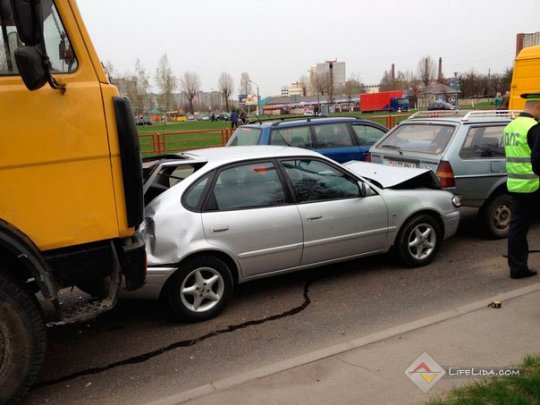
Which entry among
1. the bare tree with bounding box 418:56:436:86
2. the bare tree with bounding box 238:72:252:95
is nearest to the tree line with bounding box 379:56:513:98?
the bare tree with bounding box 418:56:436:86

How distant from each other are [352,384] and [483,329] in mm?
1345

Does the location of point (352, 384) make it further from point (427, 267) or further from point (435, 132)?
point (435, 132)

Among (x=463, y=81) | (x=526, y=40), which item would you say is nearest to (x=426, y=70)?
(x=463, y=81)

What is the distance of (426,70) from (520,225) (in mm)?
115895

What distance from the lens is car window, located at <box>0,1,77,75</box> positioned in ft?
9.71

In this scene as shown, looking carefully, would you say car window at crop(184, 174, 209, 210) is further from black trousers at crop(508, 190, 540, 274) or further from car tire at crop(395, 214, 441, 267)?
black trousers at crop(508, 190, 540, 274)

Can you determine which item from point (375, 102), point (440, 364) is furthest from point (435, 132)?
point (375, 102)

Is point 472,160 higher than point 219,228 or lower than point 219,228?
higher

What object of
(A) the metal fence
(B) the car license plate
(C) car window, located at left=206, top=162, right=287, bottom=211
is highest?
(C) car window, located at left=206, top=162, right=287, bottom=211

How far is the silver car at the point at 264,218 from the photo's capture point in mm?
4289

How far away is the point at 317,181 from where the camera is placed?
5.19m

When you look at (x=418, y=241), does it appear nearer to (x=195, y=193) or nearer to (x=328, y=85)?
(x=195, y=193)

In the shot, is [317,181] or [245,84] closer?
[317,181]

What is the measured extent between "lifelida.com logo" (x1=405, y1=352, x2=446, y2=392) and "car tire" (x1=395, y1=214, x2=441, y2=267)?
2.18 m
